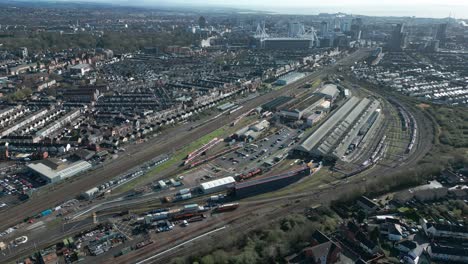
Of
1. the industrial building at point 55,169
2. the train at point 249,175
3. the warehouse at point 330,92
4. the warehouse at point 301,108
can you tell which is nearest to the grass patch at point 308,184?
the train at point 249,175

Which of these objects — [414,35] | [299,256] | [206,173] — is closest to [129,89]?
[206,173]

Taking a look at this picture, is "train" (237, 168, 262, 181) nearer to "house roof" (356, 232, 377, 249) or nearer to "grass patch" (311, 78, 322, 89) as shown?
"house roof" (356, 232, 377, 249)

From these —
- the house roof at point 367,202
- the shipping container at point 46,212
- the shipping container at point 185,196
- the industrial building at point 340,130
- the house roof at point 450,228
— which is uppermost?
the industrial building at point 340,130

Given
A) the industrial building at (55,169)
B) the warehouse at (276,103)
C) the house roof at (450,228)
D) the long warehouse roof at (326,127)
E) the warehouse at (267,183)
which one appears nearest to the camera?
the house roof at (450,228)

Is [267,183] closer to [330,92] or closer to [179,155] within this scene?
[179,155]

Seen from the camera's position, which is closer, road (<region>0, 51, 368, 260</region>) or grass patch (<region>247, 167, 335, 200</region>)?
road (<region>0, 51, 368, 260</region>)

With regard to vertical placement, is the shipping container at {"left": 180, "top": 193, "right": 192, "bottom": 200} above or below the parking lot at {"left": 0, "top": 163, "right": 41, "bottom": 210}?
above

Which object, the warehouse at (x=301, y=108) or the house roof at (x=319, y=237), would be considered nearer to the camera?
the house roof at (x=319, y=237)

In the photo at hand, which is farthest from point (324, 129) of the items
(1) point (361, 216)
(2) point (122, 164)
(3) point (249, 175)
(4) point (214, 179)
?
(2) point (122, 164)

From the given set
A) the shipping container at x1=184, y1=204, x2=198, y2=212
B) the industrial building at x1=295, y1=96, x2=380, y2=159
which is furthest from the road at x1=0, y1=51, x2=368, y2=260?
the industrial building at x1=295, y1=96, x2=380, y2=159

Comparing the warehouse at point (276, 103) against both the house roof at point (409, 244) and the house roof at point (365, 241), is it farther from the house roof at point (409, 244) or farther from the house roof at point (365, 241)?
the house roof at point (409, 244)
